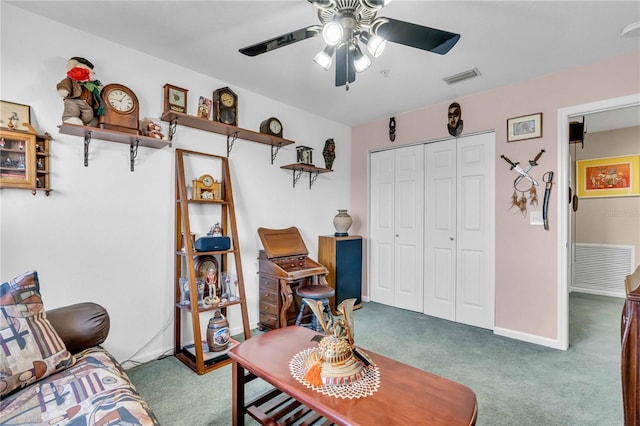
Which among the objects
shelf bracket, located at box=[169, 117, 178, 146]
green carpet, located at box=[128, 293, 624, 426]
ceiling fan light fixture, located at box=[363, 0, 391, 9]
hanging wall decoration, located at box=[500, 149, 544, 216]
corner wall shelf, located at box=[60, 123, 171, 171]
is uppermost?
ceiling fan light fixture, located at box=[363, 0, 391, 9]

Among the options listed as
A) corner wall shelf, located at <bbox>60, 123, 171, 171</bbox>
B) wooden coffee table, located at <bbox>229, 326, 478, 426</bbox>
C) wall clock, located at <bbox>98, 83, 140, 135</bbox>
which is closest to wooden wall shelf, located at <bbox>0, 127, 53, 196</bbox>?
corner wall shelf, located at <bbox>60, 123, 171, 171</bbox>

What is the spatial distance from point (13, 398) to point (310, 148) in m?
3.12

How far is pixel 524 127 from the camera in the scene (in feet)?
9.87

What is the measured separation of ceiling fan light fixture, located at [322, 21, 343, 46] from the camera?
1405 millimetres

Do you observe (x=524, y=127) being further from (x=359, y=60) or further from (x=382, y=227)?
(x=359, y=60)

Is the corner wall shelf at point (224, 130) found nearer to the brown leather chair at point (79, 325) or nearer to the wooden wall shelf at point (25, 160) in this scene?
the wooden wall shelf at point (25, 160)

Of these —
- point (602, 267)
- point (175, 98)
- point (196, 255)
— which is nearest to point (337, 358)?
point (196, 255)

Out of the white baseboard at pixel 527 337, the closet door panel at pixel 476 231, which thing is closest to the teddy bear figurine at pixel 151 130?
the closet door panel at pixel 476 231

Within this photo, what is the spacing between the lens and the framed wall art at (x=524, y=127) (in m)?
2.93

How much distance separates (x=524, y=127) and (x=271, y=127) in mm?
2570

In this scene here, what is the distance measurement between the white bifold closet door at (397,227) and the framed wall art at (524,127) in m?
Result: 1.00

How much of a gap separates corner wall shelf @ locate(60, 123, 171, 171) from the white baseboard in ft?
11.9

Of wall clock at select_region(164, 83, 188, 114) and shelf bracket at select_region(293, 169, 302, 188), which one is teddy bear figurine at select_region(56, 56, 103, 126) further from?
shelf bracket at select_region(293, 169, 302, 188)

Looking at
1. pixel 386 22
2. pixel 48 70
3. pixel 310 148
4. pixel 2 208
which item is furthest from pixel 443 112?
pixel 2 208
